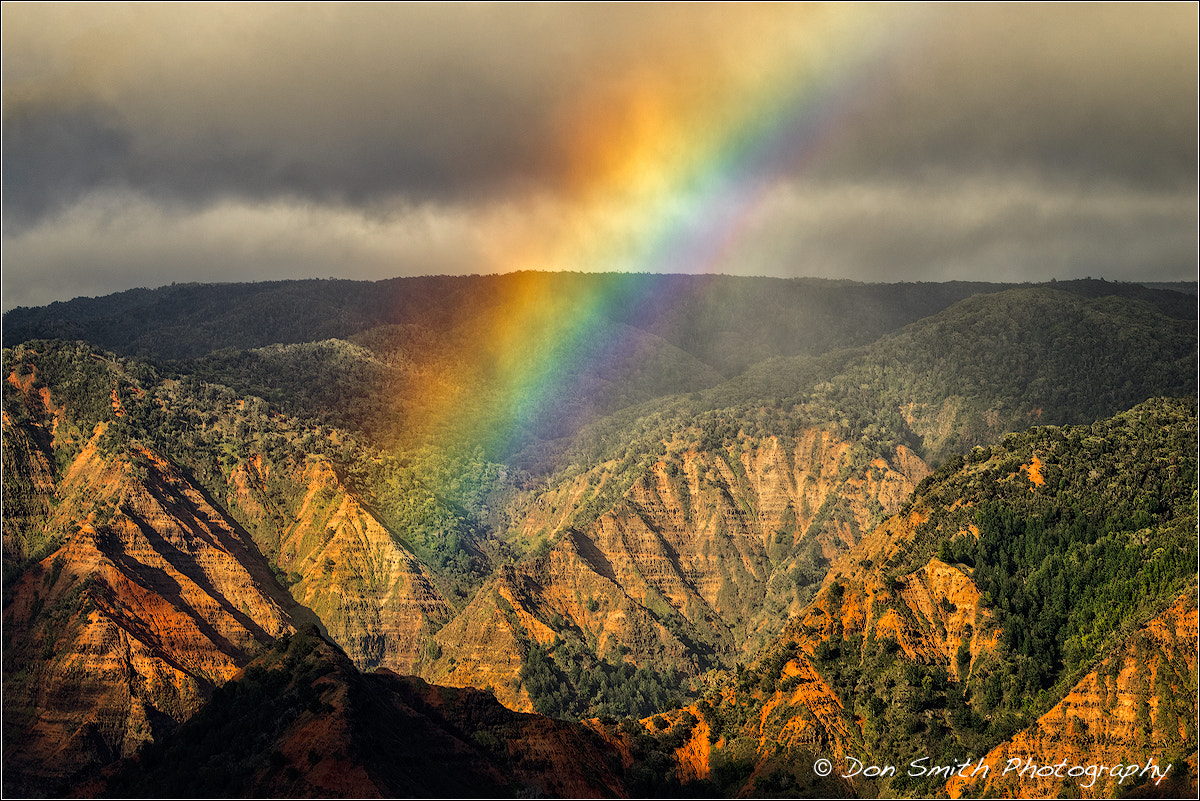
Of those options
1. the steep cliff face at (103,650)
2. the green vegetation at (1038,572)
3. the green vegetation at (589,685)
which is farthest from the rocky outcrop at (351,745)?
the green vegetation at (589,685)

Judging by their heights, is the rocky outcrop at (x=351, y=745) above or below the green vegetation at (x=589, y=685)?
above

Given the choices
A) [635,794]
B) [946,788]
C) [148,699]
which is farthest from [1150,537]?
[148,699]

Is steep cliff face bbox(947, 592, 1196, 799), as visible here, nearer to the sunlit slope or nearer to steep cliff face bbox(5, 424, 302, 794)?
the sunlit slope

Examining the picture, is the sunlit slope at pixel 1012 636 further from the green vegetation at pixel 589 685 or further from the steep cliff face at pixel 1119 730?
the green vegetation at pixel 589 685

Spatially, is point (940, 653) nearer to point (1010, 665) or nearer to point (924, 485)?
point (1010, 665)

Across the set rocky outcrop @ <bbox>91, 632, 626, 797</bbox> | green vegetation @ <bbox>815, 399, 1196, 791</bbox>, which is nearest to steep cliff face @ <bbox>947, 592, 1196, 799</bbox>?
green vegetation @ <bbox>815, 399, 1196, 791</bbox>

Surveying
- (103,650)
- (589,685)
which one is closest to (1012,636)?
(589,685)

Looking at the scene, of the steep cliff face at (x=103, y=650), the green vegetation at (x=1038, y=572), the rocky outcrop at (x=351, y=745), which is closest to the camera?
the rocky outcrop at (x=351, y=745)

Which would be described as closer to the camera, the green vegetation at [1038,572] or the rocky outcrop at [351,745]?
the rocky outcrop at [351,745]

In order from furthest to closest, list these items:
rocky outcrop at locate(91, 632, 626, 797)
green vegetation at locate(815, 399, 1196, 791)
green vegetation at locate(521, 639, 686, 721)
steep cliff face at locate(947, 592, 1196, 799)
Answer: green vegetation at locate(521, 639, 686, 721)
green vegetation at locate(815, 399, 1196, 791)
steep cliff face at locate(947, 592, 1196, 799)
rocky outcrop at locate(91, 632, 626, 797)

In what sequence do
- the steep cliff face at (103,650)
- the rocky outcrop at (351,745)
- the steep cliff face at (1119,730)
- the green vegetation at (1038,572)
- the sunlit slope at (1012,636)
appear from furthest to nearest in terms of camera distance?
the steep cliff face at (103,650) → the green vegetation at (1038,572) → the sunlit slope at (1012,636) → the steep cliff face at (1119,730) → the rocky outcrop at (351,745)
